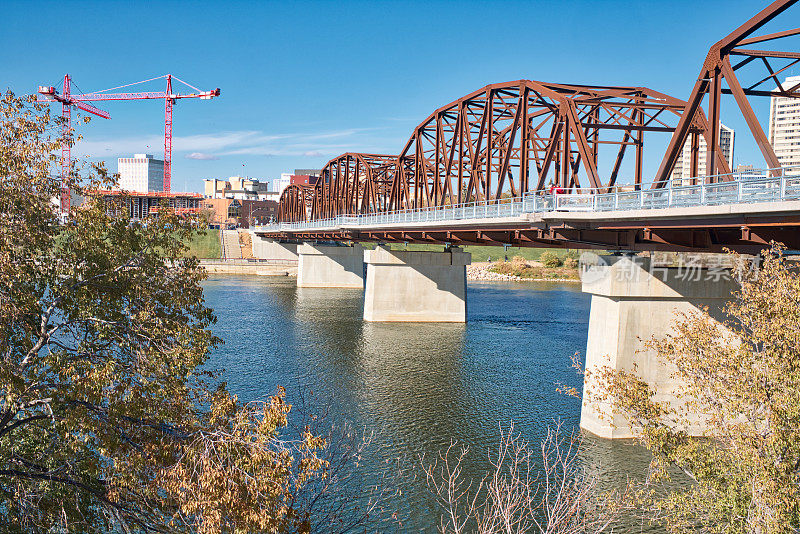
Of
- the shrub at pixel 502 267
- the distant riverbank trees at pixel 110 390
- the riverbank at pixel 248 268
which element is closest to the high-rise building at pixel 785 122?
the distant riverbank trees at pixel 110 390

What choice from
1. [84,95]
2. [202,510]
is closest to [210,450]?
[202,510]

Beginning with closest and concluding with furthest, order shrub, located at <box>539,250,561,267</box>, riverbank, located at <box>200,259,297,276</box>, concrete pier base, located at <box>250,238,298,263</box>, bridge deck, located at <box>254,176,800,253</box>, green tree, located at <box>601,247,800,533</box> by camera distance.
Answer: green tree, located at <box>601,247,800,533</box> < bridge deck, located at <box>254,176,800,253</box> < riverbank, located at <box>200,259,297,276</box> < shrub, located at <box>539,250,561,267</box> < concrete pier base, located at <box>250,238,298,263</box>

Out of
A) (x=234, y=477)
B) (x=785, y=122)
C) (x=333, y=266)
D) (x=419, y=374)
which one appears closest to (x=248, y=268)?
(x=333, y=266)

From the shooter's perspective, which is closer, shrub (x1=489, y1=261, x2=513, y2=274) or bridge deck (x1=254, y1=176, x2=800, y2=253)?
bridge deck (x1=254, y1=176, x2=800, y2=253)

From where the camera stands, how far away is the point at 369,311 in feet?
188

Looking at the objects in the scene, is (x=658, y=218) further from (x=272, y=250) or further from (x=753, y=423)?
(x=272, y=250)

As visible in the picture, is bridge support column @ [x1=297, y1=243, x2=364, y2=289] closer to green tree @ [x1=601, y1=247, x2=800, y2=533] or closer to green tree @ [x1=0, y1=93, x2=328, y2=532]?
green tree @ [x1=601, y1=247, x2=800, y2=533]

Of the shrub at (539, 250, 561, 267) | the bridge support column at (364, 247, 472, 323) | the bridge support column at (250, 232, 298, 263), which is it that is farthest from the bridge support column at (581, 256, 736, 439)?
the bridge support column at (250, 232, 298, 263)

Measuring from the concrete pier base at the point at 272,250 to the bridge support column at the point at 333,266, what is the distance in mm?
30170

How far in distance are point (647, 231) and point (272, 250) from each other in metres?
109

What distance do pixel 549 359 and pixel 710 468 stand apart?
25.1m

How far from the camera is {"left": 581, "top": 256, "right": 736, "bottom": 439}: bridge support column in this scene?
1001 inches

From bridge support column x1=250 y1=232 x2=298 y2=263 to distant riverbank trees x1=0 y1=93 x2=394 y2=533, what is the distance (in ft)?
356

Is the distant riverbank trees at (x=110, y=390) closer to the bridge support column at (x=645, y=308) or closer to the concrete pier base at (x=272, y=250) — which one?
the bridge support column at (x=645, y=308)
